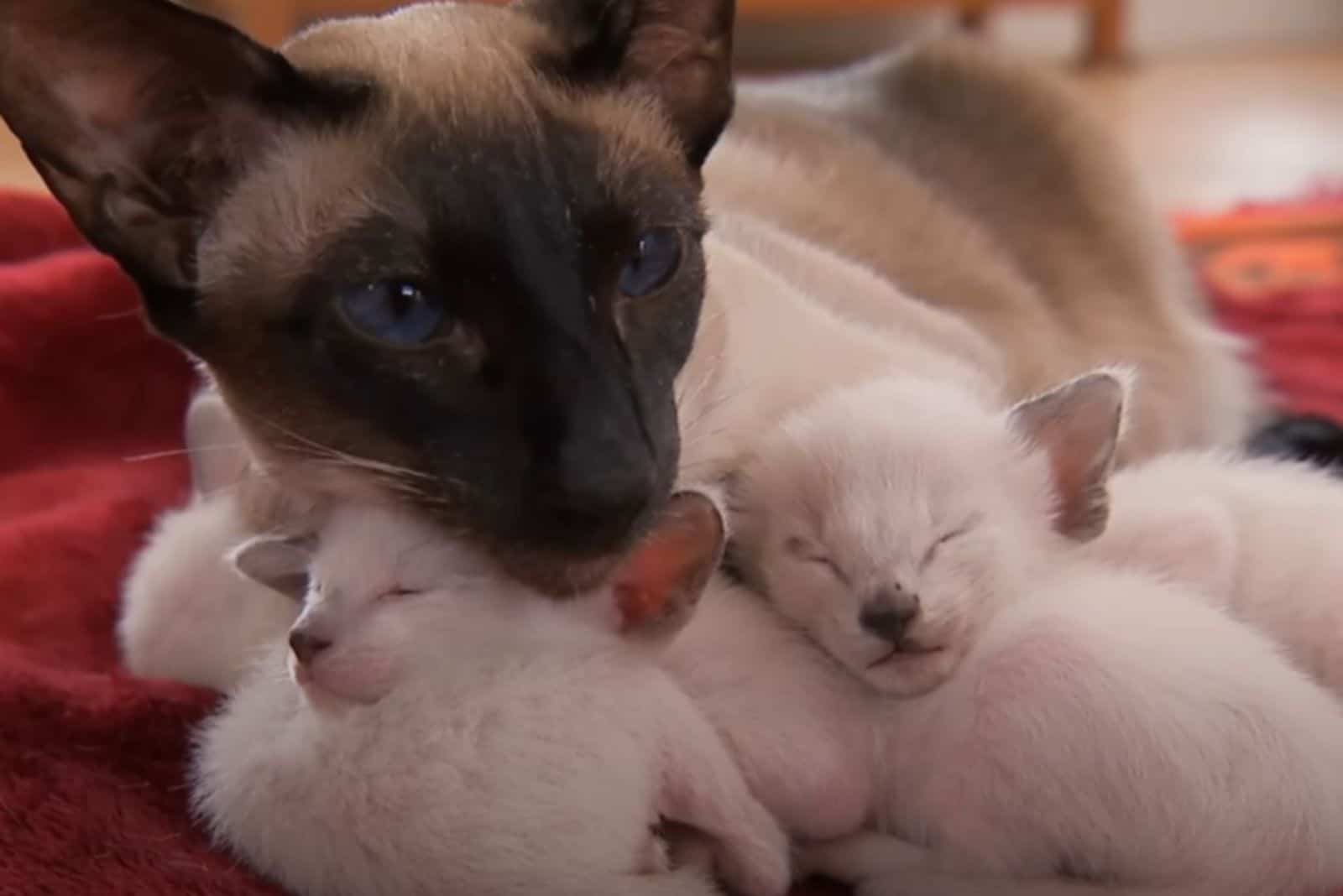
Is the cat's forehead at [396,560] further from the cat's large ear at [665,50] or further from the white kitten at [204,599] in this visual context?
the cat's large ear at [665,50]

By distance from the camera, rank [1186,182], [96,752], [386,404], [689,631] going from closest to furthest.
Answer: [386,404]
[689,631]
[96,752]
[1186,182]

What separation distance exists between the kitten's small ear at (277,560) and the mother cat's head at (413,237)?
5cm

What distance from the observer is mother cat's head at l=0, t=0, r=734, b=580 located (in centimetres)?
94

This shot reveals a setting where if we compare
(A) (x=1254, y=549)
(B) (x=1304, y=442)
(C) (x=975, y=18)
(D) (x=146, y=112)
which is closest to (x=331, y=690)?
(D) (x=146, y=112)

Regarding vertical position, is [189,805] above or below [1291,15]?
above

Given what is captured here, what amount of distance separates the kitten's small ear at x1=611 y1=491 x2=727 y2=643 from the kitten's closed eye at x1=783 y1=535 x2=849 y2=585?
116 mm

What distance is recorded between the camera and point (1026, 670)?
1014 mm

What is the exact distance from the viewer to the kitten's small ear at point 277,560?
1.07 metres

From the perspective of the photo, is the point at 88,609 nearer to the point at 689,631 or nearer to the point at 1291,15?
the point at 689,631

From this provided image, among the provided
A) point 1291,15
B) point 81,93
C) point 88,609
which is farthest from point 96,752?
point 1291,15

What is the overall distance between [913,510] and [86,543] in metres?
0.88

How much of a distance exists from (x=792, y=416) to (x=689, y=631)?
0.23 meters

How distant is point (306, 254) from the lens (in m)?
0.99

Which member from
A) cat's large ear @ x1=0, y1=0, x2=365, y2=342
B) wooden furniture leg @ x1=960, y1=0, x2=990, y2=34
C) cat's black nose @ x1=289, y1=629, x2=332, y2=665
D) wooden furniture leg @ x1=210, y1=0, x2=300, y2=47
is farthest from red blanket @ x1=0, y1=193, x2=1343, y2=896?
wooden furniture leg @ x1=960, y1=0, x2=990, y2=34
